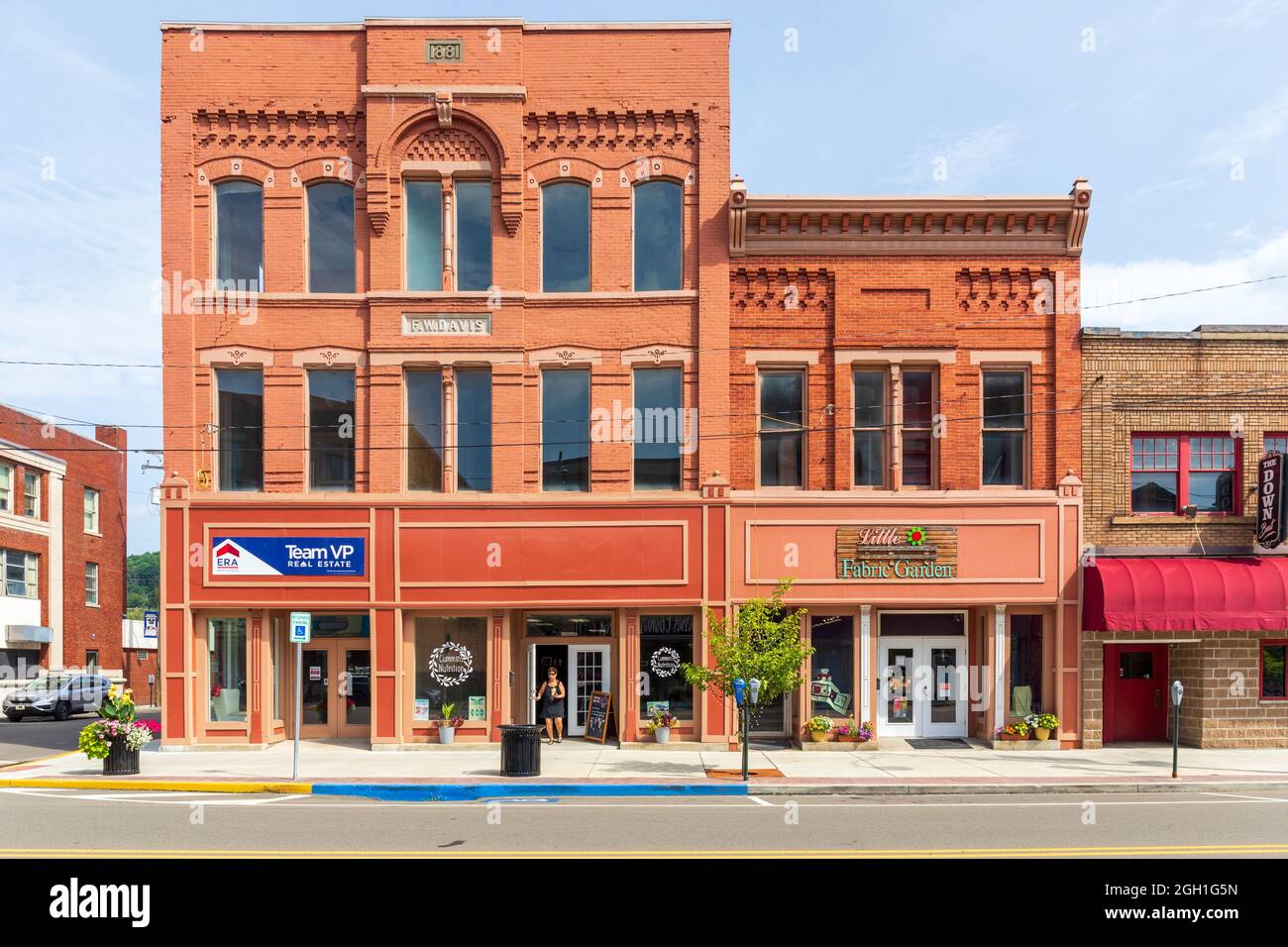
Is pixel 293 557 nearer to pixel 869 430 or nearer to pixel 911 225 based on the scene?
pixel 869 430

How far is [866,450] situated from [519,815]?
37.5ft

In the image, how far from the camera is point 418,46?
20.9 meters

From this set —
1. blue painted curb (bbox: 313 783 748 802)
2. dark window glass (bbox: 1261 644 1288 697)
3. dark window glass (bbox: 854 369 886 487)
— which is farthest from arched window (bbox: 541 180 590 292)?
dark window glass (bbox: 1261 644 1288 697)

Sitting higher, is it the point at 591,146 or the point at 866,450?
the point at 591,146

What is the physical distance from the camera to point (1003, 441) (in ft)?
69.2

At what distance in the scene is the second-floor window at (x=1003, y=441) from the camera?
828 inches

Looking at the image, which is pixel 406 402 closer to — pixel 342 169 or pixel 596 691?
pixel 342 169

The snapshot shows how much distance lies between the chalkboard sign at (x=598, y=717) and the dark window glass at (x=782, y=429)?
5848 mm

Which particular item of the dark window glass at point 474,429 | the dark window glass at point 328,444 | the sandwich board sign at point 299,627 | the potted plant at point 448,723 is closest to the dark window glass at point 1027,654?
the dark window glass at point 474,429

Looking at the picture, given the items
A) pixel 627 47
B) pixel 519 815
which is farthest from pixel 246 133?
pixel 519 815

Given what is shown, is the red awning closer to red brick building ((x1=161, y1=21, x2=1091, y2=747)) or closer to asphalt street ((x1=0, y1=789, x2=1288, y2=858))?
red brick building ((x1=161, y1=21, x2=1091, y2=747))

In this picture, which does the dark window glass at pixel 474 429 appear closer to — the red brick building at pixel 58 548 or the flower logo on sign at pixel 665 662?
the flower logo on sign at pixel 665 662

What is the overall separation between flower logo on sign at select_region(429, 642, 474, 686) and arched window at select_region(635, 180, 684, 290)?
8.97 metres

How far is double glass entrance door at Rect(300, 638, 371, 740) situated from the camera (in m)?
21.0
